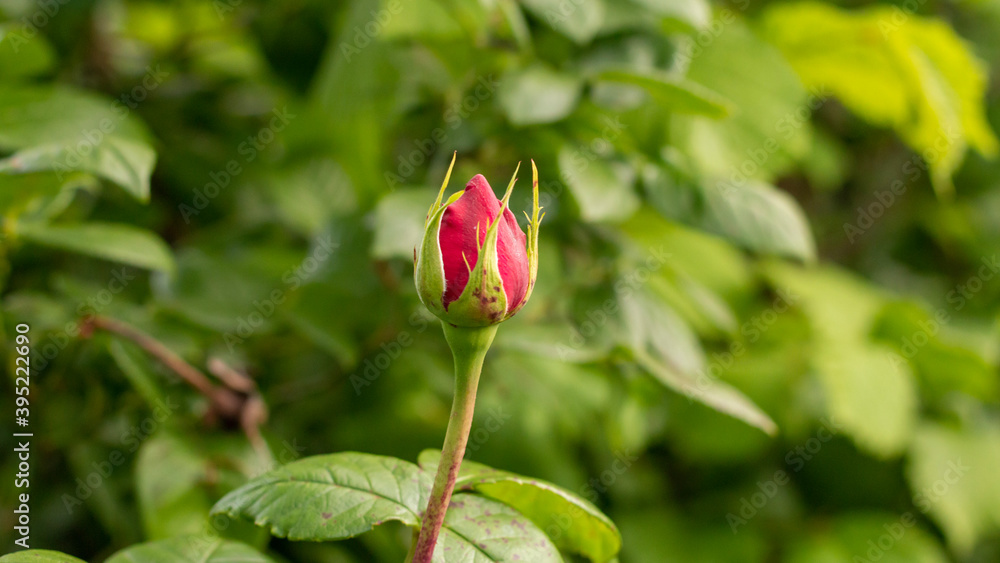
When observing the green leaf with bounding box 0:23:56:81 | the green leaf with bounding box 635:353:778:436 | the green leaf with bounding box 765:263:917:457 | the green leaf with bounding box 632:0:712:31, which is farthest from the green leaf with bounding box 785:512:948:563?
the green leaf with bounding box 0:23:56:81

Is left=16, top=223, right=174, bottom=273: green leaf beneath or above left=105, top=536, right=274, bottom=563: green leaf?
above

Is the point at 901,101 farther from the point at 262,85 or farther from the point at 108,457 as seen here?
the point at 108,457

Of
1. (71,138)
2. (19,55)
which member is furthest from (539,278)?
(19,55)

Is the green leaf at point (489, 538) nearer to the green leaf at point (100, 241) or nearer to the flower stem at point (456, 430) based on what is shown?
the flower stem at point (456, 430)

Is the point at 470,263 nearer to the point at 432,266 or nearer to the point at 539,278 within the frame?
the point at 432,266

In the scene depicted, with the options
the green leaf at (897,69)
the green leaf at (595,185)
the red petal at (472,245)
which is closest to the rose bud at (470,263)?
the red petal at (472,245)

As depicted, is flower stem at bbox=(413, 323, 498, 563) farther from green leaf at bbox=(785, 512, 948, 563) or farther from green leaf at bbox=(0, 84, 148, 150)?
green leaf at bbox=(785, 512, 948, 563)

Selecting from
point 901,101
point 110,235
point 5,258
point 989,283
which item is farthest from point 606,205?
point 989,283
